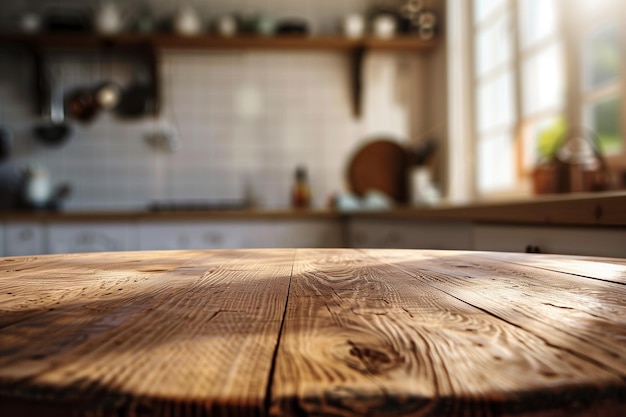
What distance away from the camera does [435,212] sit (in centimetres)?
193

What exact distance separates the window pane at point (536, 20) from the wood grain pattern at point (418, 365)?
226 cm

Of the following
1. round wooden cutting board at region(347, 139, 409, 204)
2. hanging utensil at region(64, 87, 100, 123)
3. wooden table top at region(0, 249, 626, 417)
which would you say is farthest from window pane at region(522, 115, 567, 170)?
hanging utensil at region(64, 87, 100, 123)

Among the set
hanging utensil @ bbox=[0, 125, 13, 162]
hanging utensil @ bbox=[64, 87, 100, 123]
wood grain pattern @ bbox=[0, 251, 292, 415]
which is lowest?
wood grain pattern @ bbox=[0, 251, 292, 415]

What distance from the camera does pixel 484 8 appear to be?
3029 millimetres

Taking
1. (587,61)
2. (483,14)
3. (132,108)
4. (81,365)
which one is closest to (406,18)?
(483,14)

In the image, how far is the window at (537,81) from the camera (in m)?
2.00

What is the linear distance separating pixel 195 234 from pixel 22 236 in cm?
88

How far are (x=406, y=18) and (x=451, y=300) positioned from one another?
10.7 feet

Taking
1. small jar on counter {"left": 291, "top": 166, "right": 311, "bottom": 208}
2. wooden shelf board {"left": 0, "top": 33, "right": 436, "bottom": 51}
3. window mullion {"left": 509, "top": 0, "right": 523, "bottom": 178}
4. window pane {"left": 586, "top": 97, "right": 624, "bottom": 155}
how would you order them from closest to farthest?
window pane {"left": 586, "top": 97, "right": 624, "bottom": 155}
window mullion {"left": 509, "top": 0, "right": 523, "bottom": 178}
wooden shelf board {"left": 0, "top": 33, "right": 436, "bottom": 51}
small jar on counter {"left": 291, "top": 166, "right": 311, "bottom": 208}

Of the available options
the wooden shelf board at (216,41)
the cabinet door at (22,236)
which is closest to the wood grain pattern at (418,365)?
the cabinet door at (22,236)

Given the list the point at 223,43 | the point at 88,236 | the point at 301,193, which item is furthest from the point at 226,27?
the point at 88,236

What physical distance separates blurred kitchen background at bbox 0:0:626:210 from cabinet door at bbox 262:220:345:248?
19.5 inches

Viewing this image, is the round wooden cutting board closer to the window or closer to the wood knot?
the window

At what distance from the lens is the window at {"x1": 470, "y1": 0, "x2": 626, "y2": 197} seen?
2004 millimetres
